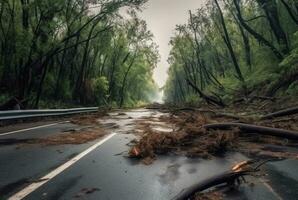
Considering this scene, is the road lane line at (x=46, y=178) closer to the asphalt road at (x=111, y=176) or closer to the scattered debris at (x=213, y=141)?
the asphalt road at (x=111, y=176)

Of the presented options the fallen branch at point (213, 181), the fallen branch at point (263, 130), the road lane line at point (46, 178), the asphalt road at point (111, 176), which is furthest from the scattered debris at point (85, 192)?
the fallen branch at point (263, 130)

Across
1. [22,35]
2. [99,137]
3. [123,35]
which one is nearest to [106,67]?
[123,35]

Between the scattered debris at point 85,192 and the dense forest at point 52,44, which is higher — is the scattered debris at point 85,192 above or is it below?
below

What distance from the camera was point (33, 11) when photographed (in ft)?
82.0

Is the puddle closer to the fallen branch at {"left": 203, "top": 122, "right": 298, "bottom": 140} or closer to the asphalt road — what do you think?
the fallen branch at {"left": 203, "top": 122, "right": 298, "bottom": 140}

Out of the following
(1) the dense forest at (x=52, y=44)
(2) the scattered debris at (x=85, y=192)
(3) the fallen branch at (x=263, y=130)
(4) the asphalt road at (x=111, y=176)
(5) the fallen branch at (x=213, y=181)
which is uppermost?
(1) the dense forest at (x=52, y=44)

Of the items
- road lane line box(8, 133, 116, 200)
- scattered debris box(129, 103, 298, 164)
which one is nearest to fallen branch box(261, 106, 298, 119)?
scattered debris box(129, 103, 298, 164)

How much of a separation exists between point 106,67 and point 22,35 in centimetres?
3644

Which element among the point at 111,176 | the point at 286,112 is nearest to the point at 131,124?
the point at 286,112

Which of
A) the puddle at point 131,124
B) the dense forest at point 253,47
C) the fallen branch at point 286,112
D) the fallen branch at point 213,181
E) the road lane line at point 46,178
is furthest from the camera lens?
the dense forest at point 253,47

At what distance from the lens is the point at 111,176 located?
4.96 metres

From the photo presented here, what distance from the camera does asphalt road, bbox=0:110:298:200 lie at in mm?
3984

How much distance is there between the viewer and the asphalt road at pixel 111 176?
13.1 ft

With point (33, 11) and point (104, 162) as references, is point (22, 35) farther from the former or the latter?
point (104, 162)
